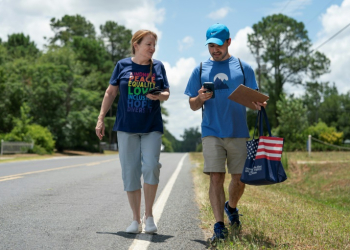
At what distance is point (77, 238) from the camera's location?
4848 mm

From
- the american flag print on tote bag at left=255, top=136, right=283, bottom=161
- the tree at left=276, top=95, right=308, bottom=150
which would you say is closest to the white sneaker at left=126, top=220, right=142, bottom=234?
the american flag print on tote bag at left=255, top=136, right=283, bottom=161

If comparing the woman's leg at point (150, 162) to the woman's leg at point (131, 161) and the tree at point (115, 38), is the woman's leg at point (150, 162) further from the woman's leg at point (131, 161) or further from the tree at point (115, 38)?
the tree at point (115, 38)

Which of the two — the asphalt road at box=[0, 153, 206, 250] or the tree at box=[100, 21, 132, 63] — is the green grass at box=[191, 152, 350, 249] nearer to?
the asphalt road at box=[0, 153, 206, 250]

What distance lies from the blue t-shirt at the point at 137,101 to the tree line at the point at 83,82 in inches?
1052

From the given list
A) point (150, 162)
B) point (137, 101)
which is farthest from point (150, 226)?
point (137, 101)

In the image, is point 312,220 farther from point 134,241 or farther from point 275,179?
point 134,241

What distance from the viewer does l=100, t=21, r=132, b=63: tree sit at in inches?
2808

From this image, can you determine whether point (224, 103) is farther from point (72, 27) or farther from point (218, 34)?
point (72, 27)

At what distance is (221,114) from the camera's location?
201 inches

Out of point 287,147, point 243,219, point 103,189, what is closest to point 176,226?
point 243,219

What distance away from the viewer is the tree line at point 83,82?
42.0 meters

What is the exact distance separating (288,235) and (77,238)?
2.13m

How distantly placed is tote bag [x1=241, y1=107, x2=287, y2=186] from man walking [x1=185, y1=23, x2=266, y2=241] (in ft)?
0.95

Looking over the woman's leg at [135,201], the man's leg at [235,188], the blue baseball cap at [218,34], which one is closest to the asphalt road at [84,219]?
the woman's leg at [135,201]
